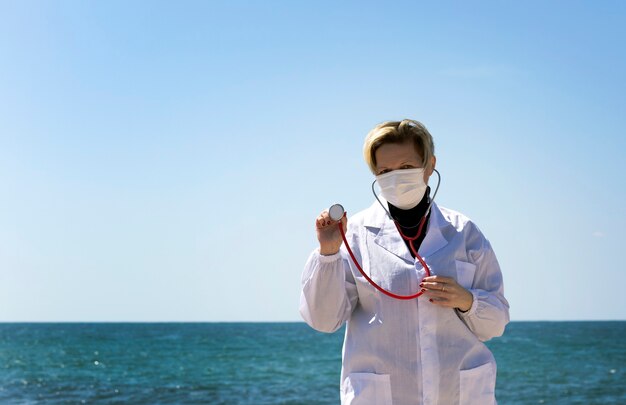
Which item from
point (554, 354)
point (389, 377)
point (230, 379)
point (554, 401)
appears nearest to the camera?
point (389, 377)

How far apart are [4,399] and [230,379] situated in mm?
7625

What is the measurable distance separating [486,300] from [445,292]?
167mm

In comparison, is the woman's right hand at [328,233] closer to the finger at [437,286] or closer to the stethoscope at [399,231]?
the stethoscope at [399,231]

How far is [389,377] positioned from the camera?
8.13ft

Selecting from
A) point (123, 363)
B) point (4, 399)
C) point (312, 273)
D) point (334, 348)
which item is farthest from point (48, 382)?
point (312, 273)

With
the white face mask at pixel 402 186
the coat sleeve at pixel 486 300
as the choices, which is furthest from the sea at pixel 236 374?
the white face mask at pixel 402 186

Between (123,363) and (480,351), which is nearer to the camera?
(480,351)

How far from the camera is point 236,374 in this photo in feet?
87.1

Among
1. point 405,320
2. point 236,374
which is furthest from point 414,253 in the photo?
point 236,374

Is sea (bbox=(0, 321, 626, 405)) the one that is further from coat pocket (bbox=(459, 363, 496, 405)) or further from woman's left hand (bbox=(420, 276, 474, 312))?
woman's left hand (bbox=(420, 276, 474, 312))

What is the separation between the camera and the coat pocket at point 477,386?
2.50 meters

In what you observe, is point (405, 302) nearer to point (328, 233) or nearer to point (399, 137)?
point (328, 233)

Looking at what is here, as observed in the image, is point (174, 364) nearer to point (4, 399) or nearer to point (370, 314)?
point (4, 399)

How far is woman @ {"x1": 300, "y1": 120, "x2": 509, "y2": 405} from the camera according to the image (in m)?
2.47
